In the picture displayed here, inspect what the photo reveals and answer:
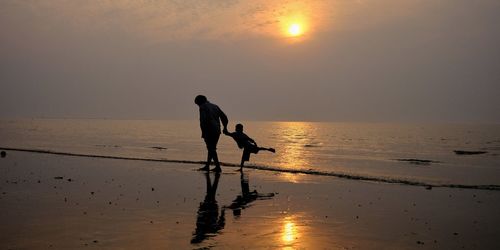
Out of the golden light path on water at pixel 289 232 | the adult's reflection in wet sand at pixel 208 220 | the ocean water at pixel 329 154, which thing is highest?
the ocean water at pixel 329 154

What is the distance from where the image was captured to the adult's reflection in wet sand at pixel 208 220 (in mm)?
6594

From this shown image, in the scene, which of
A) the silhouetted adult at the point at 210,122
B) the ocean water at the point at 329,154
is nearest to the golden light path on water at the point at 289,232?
the ocean water at the point at 329,154

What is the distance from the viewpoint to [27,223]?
710 cm

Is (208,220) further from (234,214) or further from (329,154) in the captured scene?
(329,154)

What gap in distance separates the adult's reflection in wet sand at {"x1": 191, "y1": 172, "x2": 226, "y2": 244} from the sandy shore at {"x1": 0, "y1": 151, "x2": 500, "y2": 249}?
0.02 m

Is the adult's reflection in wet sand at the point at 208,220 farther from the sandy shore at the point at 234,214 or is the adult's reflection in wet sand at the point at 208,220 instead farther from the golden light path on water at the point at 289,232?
the golden light path on water at the point at 289,232

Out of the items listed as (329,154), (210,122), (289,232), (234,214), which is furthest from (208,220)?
(329,154)

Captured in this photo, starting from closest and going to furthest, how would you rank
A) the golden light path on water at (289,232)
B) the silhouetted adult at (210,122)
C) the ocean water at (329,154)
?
the golden light path on water at (289,232) → the silhouetted adult at (210,122) → the ocean water at (329,154)

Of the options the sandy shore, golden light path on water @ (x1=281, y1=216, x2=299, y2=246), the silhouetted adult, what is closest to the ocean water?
the silhouetted adult

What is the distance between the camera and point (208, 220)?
7.68 m

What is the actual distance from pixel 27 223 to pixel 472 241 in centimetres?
667

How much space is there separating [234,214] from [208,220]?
0.76m

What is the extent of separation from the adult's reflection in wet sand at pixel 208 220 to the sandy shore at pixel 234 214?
0.02m

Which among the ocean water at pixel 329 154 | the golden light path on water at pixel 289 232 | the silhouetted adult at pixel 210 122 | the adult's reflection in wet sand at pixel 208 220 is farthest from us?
the ocean water at pixel 329 154
